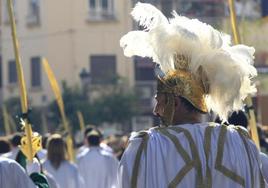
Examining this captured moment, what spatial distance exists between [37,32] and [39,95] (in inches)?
90.8

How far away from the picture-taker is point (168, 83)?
5.49 m

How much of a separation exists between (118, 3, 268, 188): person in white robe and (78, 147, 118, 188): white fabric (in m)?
9.90

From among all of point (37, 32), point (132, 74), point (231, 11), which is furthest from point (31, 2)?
point (231, 11)

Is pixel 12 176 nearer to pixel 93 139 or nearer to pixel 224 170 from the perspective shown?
pixel 224 170

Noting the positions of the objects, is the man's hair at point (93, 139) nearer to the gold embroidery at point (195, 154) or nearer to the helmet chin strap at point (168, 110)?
the helmet chin strap at point (168, 110)

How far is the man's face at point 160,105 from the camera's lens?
17.9 feet

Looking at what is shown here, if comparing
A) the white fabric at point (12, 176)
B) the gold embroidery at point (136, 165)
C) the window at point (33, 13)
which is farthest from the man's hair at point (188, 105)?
the window at point (33, 13)

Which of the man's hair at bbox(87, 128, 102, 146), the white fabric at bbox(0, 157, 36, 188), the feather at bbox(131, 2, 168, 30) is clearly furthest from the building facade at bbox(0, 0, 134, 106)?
the feather at bbox(131, 2, 168, 30)

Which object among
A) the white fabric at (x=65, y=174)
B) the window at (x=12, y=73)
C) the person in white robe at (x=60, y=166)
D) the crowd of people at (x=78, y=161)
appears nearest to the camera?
the person in white robe at (x=60, y=166)

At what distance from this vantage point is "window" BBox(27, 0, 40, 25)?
→ 42562 millimetres

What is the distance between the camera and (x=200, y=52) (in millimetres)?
5426

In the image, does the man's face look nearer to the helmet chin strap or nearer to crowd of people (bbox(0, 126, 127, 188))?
the helmet chin strap

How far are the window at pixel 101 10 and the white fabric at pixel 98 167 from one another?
2639 centimetres

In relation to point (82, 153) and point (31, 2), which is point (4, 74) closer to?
point (31, 2)
